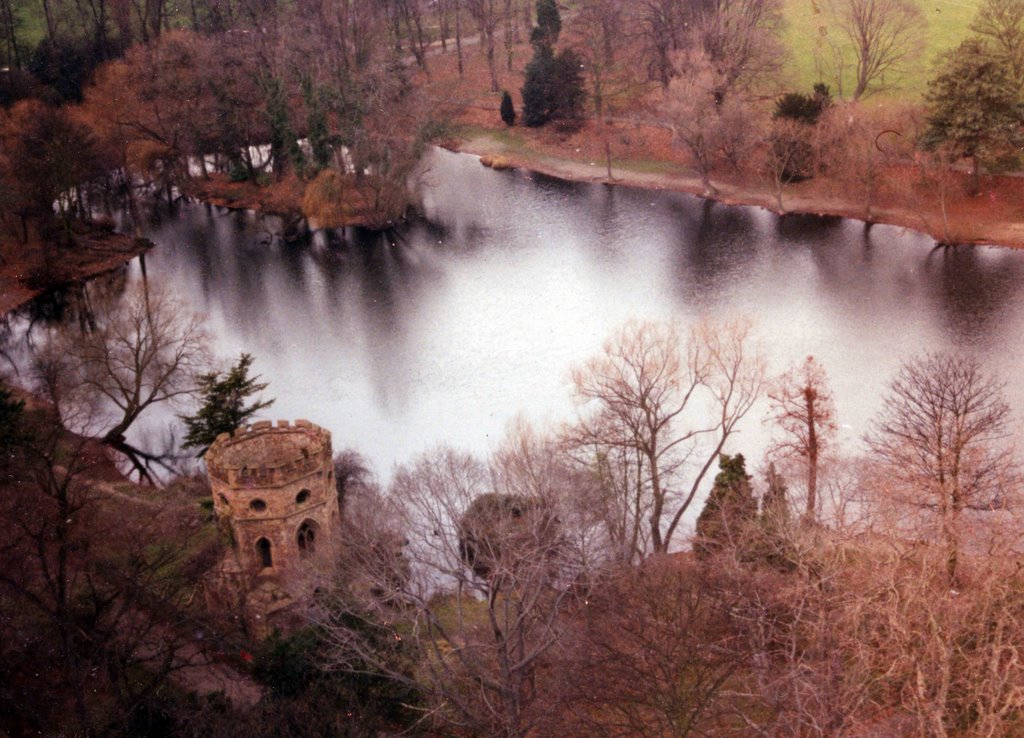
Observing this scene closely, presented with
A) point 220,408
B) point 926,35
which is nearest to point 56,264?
point 220,408

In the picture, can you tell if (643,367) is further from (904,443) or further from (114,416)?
(114,416)

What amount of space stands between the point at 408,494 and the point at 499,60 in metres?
68.3

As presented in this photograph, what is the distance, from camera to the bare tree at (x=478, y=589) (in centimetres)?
2383

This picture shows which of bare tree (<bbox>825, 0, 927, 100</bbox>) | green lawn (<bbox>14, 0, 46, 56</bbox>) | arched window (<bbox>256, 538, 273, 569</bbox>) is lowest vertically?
arched window (<bbox>256, 538, 273, 569</bbox>)

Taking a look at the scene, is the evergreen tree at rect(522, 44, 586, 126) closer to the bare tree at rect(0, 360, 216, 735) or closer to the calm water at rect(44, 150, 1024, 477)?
the calm water at rect(44, 150, 1024, 477)

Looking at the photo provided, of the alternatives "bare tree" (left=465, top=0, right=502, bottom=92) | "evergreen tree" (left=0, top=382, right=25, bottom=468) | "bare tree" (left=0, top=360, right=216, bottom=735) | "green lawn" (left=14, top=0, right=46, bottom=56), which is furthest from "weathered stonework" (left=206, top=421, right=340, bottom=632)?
"green lawn" (left=14, top=0, right=46, bottom=56)

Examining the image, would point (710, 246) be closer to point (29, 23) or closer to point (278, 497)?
point (278, 497)

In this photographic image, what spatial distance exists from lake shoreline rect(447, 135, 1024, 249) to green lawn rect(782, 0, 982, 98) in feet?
41.3

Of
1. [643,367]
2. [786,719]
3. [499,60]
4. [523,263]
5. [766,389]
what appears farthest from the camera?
[499,60]

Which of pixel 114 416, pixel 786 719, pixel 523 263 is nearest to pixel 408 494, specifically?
pixel 786 719

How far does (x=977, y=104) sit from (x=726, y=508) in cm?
3744

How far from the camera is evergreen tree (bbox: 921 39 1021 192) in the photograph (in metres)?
58.0

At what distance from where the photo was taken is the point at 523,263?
58.9 meters

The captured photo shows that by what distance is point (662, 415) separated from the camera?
3859 centimetres
